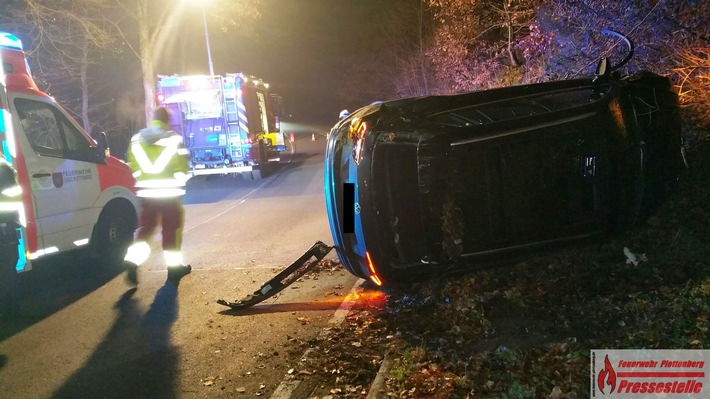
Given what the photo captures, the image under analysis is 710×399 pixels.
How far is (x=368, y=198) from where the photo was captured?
4.21 m

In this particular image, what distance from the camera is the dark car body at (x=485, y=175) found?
4.23m

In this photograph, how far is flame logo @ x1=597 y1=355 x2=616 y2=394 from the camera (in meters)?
3.12

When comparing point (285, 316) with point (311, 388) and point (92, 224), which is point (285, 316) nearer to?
point (311, 388)

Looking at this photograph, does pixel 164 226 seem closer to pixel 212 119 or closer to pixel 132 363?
pixel 132 363

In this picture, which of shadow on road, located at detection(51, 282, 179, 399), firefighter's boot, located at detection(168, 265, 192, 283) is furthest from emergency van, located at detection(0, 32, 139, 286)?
shadow on road, located at detection(51, 282, 179, 399)

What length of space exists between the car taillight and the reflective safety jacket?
2.92 metres

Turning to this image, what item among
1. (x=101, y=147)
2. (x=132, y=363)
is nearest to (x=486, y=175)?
(x=132, y=363)

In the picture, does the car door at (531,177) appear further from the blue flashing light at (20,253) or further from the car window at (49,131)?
the car window at (49,131)

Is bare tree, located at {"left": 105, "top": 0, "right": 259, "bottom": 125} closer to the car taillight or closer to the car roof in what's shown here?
the car taillight

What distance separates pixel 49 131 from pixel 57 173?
0.64 meters

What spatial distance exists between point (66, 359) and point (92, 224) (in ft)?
9.08

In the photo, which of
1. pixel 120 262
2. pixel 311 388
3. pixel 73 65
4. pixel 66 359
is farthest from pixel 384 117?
pixel 73 65
